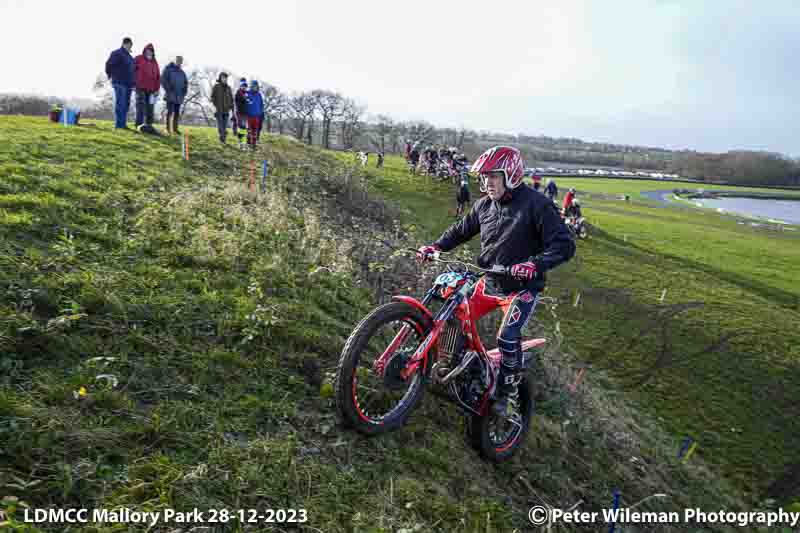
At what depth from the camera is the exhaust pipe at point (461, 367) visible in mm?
4422

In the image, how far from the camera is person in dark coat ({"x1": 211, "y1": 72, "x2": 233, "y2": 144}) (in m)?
17.4

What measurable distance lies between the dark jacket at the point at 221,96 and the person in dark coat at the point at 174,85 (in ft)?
3.58

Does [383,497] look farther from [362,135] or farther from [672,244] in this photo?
[362,135]

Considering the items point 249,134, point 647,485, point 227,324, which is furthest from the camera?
point 249,134

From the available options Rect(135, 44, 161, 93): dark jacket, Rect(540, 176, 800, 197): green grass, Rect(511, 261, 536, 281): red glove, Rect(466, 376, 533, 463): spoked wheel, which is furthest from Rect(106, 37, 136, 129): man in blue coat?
Rect(540, 176, 800, 197): green grass

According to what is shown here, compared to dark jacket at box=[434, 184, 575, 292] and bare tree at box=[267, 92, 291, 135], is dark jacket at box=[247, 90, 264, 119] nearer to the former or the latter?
dark jacket at box=[434, 184, 575, 292]

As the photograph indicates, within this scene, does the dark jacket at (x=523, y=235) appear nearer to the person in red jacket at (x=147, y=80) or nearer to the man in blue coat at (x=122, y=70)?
the man in blue coat at (x=122, y=70)

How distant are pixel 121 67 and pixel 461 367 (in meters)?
15.3

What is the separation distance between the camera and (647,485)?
712 centimetres

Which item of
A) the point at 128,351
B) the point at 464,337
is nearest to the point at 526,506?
the point at 464,337

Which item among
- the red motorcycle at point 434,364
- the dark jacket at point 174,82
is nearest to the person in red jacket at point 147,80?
the dark jacket at point 174,82

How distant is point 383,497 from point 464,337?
5.54 ft

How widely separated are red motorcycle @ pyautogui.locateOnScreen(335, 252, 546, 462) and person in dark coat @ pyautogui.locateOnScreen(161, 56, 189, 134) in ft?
51.5

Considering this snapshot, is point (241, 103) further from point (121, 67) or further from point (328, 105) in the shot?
point (328, 105)
